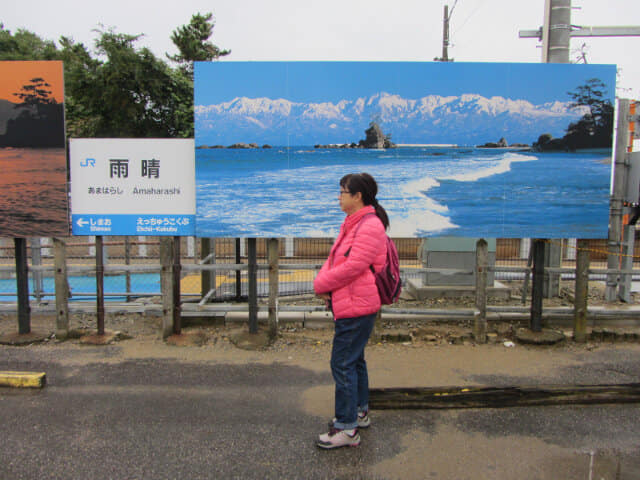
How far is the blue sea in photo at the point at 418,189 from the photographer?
16.9ft

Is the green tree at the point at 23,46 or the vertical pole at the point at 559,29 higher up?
the green tree at the point at 23,46

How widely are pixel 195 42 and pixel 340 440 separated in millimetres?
24687

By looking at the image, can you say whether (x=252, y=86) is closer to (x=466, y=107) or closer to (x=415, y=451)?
(x=466, y=107)

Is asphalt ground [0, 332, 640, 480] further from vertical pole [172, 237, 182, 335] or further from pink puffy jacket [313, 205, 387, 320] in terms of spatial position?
pink puffy jacket [313, 205, 387, 320]

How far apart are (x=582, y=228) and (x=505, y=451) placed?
2967 millimetres

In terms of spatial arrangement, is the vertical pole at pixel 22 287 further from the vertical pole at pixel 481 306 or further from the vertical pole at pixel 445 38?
the vertical pole at pixel 445 38

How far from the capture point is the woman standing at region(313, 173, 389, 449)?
3195 millimetres

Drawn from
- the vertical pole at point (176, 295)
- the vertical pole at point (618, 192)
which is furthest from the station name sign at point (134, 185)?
the vertical pole at point (618, 192)

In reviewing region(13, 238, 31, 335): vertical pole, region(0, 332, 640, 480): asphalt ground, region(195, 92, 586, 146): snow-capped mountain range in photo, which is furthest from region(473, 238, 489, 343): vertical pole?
region(13, 238, 31, 335): vertical pole

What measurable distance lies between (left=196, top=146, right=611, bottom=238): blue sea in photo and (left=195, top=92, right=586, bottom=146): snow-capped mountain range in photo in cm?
14

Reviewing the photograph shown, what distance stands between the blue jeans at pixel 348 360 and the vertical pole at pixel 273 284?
2.31 metres

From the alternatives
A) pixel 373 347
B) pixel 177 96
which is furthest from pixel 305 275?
pixel 177 96

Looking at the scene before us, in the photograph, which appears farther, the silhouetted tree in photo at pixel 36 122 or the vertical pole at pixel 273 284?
the vertical pole at pixel 273 284

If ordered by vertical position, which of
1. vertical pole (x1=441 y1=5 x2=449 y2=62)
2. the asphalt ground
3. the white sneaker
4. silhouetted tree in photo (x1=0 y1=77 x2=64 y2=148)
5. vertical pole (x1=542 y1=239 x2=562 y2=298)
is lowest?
the asphalt ground
